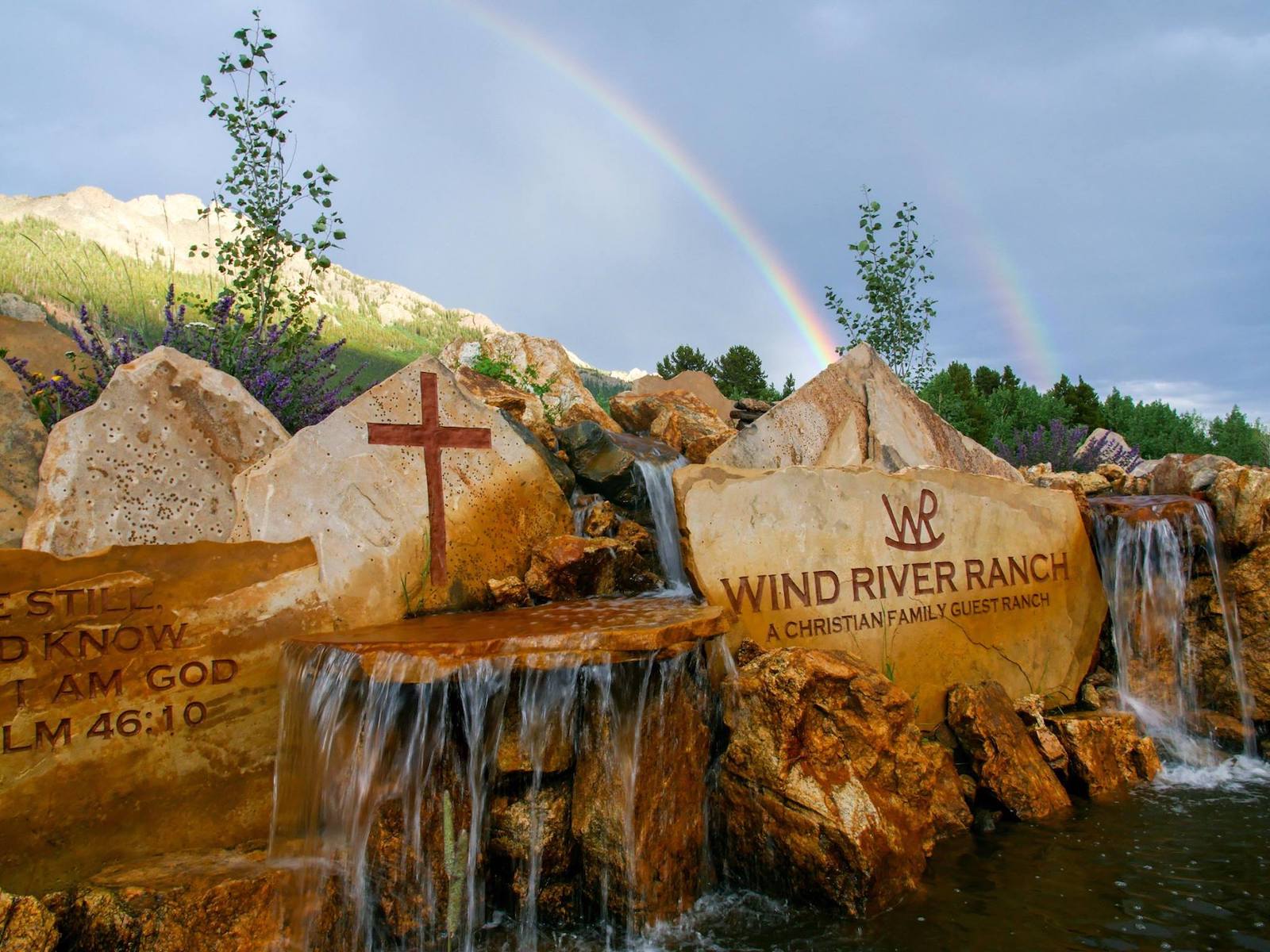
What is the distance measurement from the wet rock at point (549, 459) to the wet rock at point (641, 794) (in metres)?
2.56

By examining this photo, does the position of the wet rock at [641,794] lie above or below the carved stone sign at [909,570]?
below

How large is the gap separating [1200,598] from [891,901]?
15.4ft

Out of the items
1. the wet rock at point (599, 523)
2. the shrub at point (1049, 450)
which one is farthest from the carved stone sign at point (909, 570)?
the shrub at point (1049, 450)

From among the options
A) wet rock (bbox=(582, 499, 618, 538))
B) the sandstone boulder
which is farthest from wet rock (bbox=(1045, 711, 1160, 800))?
the sandstone boulder

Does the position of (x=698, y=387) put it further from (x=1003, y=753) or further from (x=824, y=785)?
(x=824, y=785)

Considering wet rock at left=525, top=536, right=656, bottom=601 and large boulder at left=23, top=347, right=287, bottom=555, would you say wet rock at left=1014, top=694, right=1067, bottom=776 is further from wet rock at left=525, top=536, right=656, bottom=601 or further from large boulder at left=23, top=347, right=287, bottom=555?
large boulder at left=23, top=347, right=287, bottom=555

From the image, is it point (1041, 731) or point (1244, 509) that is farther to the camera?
point (1244, 509)

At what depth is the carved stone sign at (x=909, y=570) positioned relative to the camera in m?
6.15

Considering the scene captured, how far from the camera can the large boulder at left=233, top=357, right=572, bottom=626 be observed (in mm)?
5645

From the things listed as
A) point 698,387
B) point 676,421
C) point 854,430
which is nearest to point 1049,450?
point 698,387

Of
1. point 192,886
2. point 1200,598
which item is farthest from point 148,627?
point 1200,598

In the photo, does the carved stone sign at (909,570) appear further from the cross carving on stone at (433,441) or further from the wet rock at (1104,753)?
the cross carving on stone at (433,441)

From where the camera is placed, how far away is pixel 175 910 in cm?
399

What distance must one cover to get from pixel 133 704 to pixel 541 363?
352 inches
